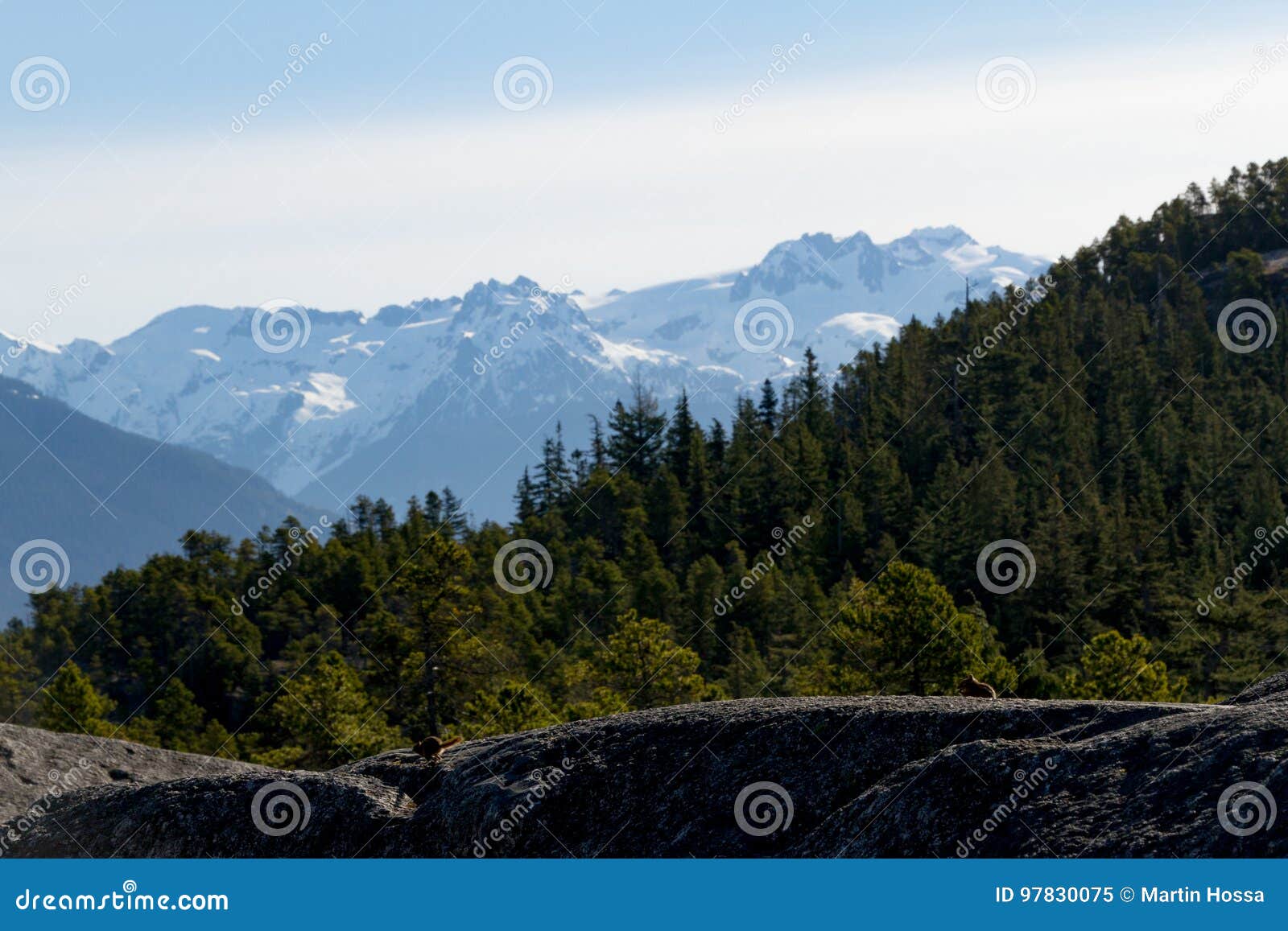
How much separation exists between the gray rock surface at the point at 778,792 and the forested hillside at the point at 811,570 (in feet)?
135

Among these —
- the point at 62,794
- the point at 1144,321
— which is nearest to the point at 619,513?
the point at 1144,321

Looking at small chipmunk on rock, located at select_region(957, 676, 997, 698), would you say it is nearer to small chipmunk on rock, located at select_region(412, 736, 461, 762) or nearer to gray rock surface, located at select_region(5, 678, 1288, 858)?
gray rock surface, located at select_region(5, 678, 1288, 858)

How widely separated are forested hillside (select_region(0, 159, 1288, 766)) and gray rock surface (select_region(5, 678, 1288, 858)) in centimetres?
4103

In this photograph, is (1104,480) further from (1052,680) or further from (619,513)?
(1052,680)

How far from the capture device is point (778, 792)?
17.9 m

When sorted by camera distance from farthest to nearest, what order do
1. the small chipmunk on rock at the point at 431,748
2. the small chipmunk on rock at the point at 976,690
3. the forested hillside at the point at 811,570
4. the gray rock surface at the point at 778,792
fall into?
the forested hillside at the point at 811,570 → the small chipmunk on rock at the point at 431,748 → the small chipmunk on rock at the point at 976,690 → the gray rock surface at the point at 778,792

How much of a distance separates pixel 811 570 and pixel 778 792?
351 feet

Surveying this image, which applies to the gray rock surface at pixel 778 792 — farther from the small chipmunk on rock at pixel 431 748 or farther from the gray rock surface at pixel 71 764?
the gray rock surface at pixel 71 764

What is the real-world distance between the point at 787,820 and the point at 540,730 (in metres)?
4.79

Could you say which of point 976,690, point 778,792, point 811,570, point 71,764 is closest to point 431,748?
point 778,792

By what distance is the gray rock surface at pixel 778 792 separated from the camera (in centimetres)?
→ 1512

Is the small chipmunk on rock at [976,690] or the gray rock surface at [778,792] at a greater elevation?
the small chipmunk on rock at [976,690]

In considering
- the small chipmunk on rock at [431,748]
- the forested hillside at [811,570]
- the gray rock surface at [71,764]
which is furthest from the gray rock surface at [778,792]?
the forested hillside at [811,570]

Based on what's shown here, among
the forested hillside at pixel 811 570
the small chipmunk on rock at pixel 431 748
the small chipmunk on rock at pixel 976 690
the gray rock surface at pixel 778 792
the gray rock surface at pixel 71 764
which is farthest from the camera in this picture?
the forested hillside at pixel 811 570
